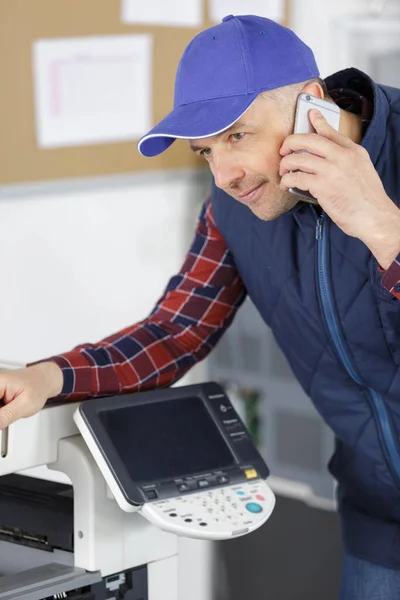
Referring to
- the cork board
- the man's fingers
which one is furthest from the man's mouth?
the cork board

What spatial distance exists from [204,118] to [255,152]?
3.6 inches

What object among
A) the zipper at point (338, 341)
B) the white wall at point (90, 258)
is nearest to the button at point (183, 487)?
the zipper at point (338, 341)

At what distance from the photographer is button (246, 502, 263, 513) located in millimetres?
1172

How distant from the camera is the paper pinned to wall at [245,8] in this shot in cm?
281

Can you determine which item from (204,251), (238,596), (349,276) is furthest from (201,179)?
(349,276)

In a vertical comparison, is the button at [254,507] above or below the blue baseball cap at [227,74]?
below

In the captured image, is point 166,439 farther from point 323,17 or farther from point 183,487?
point 323,17

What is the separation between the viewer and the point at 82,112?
2.55 m

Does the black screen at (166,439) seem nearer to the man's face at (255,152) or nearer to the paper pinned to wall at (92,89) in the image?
the man's face at (255,152)

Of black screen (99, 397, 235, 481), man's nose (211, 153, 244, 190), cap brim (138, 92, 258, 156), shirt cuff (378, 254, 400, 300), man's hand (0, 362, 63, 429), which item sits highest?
cap brim (138, 92, 258, 156)

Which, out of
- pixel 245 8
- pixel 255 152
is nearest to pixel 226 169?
pixel 255 152

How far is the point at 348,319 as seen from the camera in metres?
1.32

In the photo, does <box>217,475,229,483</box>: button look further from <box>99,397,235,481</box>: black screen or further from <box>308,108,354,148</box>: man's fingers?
<box>308,108,354,148</box>: man's fingers

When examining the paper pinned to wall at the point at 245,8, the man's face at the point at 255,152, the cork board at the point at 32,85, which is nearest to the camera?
the man's face at the point at 255,152
